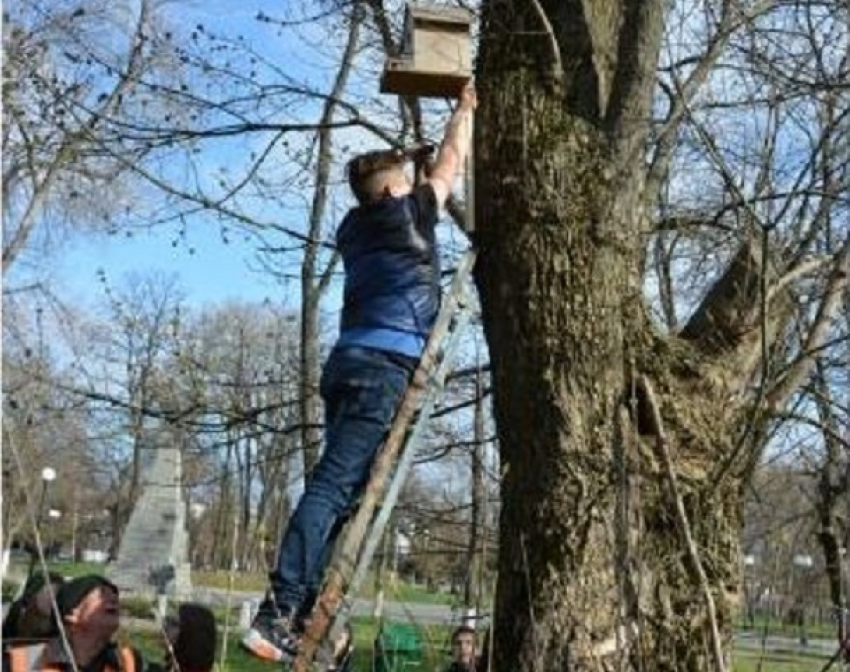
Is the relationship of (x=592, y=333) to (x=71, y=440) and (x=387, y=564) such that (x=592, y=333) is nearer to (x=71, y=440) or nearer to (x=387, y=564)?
(x=387, y=564)

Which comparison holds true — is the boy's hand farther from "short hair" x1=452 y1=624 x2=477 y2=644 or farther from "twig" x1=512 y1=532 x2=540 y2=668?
"short hair" x1=452 y1=624 x2=477 y2=644

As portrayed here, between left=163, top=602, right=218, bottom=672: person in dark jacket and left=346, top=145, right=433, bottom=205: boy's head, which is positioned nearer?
left=346, top=145, right=433, bottom=205: boy's head

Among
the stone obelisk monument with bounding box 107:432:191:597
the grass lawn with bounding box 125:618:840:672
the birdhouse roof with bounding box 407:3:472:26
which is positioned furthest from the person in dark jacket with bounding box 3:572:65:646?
the stone obelisk monument with bounding box 107:432:191:597

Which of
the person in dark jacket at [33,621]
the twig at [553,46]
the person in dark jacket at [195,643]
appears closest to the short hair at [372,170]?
the twig at [553,46]

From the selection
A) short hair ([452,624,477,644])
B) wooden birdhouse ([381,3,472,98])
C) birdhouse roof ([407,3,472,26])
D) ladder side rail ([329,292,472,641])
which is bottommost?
short hair ([452,624,477,644])

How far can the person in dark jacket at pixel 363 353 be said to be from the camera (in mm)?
3768

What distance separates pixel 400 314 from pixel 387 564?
32.5 inches

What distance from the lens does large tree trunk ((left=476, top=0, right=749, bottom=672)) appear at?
4281 millimetres

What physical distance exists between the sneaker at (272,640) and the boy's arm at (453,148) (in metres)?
1.36

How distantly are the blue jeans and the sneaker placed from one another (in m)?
0.09

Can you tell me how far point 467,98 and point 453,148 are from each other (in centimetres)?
35

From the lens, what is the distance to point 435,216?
4.15 m

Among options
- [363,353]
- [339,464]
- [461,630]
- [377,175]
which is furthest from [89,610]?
[461,630]

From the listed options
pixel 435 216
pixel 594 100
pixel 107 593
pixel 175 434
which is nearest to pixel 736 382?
pixel 594 100
